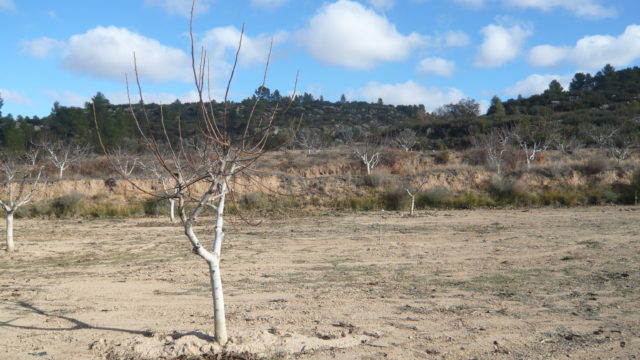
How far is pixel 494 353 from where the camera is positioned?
229 inches

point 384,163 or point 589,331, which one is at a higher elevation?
point 384,163

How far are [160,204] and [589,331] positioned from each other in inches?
966

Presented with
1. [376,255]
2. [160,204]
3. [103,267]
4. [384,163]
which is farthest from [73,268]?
[384,163]

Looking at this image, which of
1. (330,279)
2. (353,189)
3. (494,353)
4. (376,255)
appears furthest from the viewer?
(353,189)

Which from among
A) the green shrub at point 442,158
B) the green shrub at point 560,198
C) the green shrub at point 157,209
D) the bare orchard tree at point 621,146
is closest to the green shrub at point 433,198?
the green shrub at point 560,198

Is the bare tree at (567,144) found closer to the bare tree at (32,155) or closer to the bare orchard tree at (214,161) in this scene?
the bare tree at (32,155)

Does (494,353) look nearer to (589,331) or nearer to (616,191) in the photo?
(589,331)

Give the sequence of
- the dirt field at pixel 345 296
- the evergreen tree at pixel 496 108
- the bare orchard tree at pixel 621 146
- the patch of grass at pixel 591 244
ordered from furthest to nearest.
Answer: the evergreen tree at pixel 496 108 → the bare orchard tree at pixel 621 146 → the patch of grass at pixel 591 244 → the dirt field at pixel 345 296

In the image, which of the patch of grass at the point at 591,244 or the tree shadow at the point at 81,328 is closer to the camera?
the tree shadow at the point at 81,328

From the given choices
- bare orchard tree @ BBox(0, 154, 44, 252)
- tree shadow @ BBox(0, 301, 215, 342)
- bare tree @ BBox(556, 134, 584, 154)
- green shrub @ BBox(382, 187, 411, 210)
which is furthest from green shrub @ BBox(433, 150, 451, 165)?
tree shadow @ BBox(0, 301, 215, 342)

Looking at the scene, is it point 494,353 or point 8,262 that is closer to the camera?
point 494,353

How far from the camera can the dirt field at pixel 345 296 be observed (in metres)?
6.07

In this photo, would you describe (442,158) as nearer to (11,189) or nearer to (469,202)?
(469,202)

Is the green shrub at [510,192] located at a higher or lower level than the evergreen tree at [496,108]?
lower
